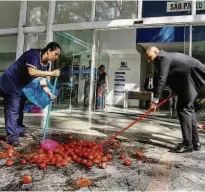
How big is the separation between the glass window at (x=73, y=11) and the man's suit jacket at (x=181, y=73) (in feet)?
16.8

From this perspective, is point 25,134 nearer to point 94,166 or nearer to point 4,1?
point 94,166

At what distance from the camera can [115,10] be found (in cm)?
767

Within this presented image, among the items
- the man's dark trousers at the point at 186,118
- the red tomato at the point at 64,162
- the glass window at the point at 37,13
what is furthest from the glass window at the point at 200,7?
the red tomato at the point at 64,162

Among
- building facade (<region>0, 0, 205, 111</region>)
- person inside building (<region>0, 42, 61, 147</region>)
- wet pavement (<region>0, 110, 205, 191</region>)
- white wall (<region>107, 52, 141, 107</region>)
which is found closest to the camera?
wet pavement (<region>0, 110, 205, 191</region>)

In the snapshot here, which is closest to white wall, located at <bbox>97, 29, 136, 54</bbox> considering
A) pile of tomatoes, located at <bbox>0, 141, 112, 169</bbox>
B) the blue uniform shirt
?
the blue uniform shirt

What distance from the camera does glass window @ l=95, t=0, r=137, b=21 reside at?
295 inches

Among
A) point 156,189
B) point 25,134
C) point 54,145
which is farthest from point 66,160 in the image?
point 25,134

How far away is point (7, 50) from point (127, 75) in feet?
20.3

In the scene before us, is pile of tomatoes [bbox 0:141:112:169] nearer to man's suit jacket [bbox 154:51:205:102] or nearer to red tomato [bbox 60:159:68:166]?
red tomato [bbox 60:159:68:166]

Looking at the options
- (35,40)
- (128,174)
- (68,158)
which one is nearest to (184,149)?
(128,174)

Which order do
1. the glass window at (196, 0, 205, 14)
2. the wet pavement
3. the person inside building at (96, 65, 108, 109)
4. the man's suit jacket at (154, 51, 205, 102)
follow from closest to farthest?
1. the wet pavement
2. the man's suit jacket at (154, 51, 205, 102)
3. the glass window at (196, 0, 205, 14)
4. the person inside building at (96, 65, 108, 109)

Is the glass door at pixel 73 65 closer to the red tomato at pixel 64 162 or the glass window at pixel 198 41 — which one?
the glass window at pixel 198 41

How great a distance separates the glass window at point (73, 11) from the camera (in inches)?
317

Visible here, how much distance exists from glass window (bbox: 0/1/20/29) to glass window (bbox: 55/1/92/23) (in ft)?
5.66
